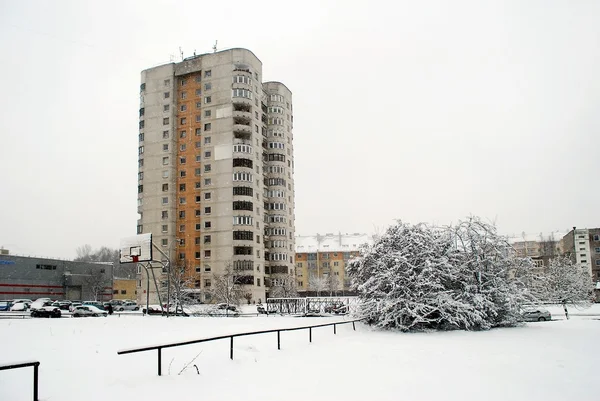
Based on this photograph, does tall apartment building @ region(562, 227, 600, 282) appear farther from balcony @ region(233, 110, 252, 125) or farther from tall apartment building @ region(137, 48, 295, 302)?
balcony @ region(233, 110, 252, 125)

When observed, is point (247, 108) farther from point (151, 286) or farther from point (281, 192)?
point (151, 286)

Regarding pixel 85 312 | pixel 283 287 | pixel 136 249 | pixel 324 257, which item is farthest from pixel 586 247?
pixel 85 312

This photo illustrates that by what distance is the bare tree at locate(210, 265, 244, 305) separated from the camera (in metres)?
59.9

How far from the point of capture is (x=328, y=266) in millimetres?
118062

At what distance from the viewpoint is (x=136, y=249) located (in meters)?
43.4

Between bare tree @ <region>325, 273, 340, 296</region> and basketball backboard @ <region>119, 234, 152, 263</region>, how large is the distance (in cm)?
6451

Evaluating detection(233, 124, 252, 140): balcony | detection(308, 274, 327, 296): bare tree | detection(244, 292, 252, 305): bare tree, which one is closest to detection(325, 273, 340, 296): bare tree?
detection(308, 274, 327, 296): bare tree

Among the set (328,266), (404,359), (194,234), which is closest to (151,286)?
(194,234)

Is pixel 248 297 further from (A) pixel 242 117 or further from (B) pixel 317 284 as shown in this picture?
(B) pixel 317 284

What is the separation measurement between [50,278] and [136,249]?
143 feet

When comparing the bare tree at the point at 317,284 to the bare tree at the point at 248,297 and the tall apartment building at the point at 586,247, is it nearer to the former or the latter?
the bare tree at the point at 248,297

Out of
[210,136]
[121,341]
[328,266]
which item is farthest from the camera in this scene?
[328,266]

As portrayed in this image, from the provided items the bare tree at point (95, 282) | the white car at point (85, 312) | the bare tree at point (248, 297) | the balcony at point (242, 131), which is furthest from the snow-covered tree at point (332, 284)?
the white car at point (85, 312)

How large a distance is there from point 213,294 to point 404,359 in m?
54.2
